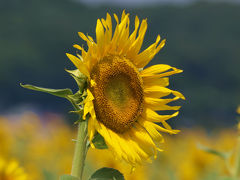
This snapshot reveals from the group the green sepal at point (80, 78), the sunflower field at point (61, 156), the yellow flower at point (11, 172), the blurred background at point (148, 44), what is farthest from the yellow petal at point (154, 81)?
the blurred background at point (148, 44)

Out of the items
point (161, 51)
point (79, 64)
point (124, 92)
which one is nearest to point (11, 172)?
point (124, 92)

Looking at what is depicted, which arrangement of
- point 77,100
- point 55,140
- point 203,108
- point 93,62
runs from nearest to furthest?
point 77,100 → point 93,62 → point 55,140 → point 203,108

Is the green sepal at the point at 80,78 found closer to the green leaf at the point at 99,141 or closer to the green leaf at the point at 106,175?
the green leaf at the point at 99,141

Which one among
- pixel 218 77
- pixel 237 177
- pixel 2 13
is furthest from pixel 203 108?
pixel 237 177

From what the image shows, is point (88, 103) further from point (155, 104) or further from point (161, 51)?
point (161, 51)

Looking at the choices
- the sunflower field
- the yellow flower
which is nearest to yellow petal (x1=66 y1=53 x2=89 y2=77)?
the yellow flower

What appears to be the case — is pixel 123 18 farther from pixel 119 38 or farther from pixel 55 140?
pixel 55 140
